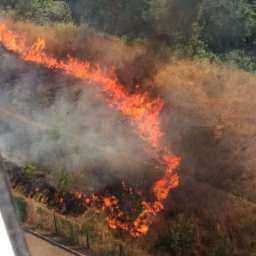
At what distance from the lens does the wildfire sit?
7.20 m

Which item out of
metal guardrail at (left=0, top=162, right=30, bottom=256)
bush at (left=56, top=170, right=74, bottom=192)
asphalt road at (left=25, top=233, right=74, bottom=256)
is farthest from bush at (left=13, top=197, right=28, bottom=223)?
metal guardrail at (left=0, top=162, right=30, bottom=256)

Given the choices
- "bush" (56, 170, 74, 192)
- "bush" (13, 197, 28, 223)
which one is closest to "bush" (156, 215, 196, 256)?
"bush" (56, 170, 74, 192)

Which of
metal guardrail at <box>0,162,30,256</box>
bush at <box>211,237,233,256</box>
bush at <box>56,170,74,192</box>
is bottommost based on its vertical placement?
bush at <box>211,237,233,256</box>

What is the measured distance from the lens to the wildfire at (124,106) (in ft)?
23.6

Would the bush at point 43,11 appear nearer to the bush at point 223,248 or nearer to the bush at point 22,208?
the bush at point 22,208

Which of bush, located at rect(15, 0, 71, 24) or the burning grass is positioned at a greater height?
bush, located at rect(15, 0, 71, 24)

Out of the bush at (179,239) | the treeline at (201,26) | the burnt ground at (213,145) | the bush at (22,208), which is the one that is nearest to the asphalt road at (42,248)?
the bush at (22,208)

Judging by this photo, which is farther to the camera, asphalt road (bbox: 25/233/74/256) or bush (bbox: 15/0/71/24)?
bush (bbox: 15/0/71/24)

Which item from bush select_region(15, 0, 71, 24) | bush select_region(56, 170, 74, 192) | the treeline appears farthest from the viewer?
bush select_region(15, 0, 71, 24)

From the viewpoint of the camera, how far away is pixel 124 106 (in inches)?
349

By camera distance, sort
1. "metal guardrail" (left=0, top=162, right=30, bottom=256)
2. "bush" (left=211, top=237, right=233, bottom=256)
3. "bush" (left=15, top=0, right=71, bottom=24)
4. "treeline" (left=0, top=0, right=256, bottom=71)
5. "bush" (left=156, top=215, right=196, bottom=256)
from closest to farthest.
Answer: "metal guardrail" (left=0, top=162, right=30, bottom=256) < "bush" (left=211, top=237, right=233, bottom=256) < "bush" (left=156, top=215, right=196, bottom=256) < "treeline" (left=0, top=0, right=256, bottom=71) < "bush" (left=15, top=0, right=71, bottom=24)

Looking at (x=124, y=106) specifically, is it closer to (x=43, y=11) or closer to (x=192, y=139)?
(x=192, y=139)

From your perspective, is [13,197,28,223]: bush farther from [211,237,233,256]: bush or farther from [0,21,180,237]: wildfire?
[211,237,233,256]: bush

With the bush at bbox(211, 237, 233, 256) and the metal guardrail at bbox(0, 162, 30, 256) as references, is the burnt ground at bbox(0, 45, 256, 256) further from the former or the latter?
the metal guardrail at bbox(0, 162, 30, 256)
